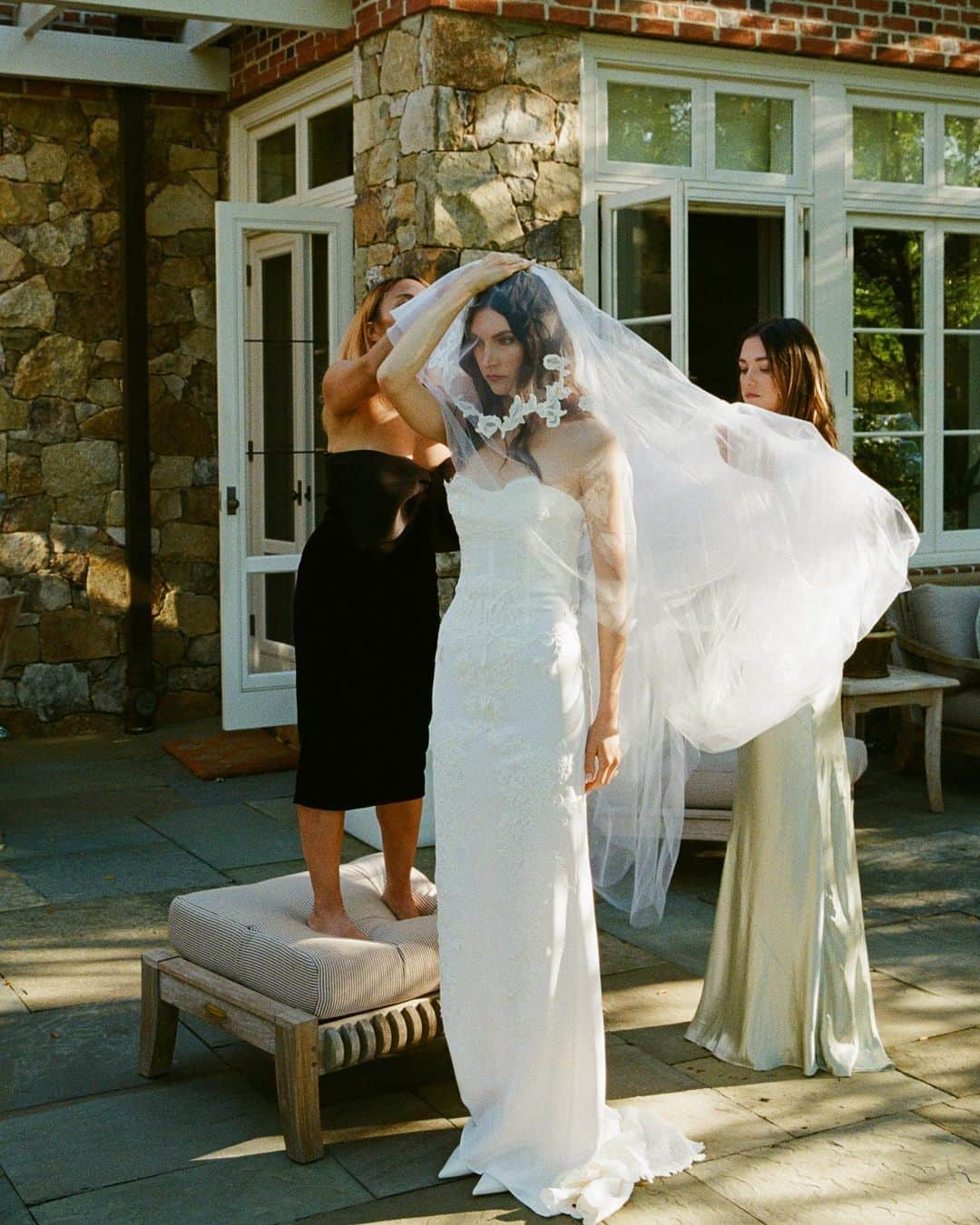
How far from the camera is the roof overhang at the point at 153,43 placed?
6809 mm

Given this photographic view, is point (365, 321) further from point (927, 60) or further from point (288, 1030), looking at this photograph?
point (927, 60)

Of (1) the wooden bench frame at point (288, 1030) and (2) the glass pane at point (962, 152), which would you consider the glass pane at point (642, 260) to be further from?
(1) the wooden bench frame at point (288, 1030)

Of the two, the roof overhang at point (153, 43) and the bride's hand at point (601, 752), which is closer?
the bride's hand at point (601, 752)

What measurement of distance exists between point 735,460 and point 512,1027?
1479 millimetres

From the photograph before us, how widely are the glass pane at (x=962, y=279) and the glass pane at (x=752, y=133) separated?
1.10m

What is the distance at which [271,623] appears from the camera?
7.66 metres

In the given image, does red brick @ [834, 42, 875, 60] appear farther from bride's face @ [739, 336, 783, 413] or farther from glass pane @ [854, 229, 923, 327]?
bride's face @ [739, 336, 783, 413]

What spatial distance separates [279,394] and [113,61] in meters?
1.90

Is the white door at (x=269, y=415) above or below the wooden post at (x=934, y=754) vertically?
above

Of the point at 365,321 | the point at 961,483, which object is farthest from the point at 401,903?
the point at 961,483

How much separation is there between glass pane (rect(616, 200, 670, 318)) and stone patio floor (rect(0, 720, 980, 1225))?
2553 millimetres

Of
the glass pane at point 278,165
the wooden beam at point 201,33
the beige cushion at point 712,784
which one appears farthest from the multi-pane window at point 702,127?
the beige cushion at point 712,784

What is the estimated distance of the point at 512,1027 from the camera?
10.8ft

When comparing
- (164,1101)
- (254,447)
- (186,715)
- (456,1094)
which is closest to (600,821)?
(456,1094)
